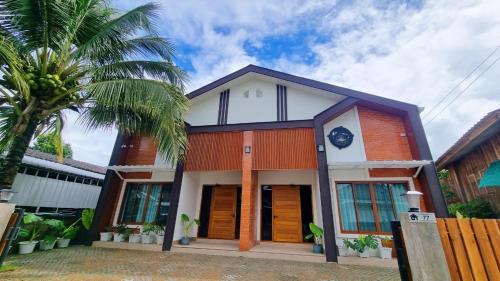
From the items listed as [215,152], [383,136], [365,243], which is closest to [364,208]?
[365,243]

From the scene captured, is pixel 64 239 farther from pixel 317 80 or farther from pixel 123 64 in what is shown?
pixel 317 80

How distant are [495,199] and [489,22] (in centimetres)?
602

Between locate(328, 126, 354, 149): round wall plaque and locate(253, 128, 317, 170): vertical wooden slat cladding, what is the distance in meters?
1.17

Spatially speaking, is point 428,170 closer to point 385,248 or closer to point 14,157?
point 385,248

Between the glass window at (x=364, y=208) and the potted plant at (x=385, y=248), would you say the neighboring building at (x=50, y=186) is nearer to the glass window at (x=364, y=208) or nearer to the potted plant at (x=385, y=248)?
A: the glass window at (x=364, y=208)

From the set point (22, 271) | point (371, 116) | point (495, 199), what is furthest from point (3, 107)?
point (495, 199)

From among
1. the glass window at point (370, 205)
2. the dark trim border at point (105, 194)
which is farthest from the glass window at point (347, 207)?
the dark trim border at point (105, 194)

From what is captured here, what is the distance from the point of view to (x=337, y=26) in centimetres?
726

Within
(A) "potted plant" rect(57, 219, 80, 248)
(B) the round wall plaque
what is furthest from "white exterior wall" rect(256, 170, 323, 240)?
(A) "potted plant" rect(57, 219, 80, 248)

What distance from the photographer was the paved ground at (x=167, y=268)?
4645 millimetres

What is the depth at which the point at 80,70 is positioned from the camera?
5715mm

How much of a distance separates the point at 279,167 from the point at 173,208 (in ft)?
14.3

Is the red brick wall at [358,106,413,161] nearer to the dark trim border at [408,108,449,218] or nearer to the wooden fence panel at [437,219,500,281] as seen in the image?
the dark trim border at [408,108,449,218]

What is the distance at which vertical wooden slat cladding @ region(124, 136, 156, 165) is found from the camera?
962 cm
